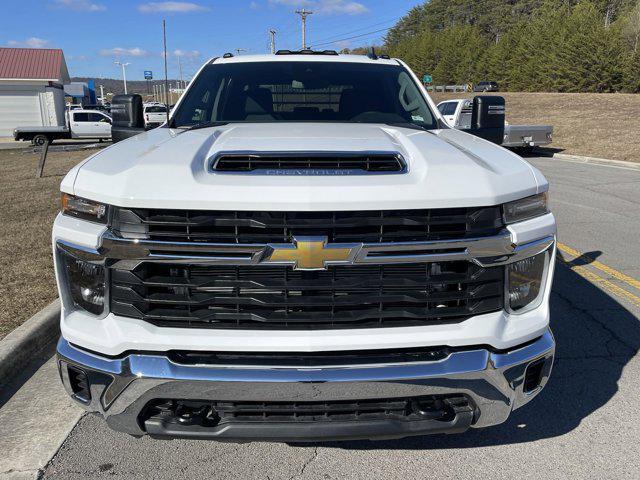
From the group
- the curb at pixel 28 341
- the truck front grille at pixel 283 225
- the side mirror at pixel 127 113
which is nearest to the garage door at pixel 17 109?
the curb at pixel 28 341

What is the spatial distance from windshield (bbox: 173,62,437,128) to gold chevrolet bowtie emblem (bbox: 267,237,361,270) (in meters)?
1.75

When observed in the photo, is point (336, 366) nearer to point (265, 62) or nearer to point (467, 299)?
point (467, 299)

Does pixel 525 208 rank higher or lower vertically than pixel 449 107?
higher

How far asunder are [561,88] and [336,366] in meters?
54.7

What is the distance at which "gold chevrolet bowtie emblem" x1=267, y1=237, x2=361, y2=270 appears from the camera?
2.19 metres

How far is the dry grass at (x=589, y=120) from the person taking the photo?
63.1 feet

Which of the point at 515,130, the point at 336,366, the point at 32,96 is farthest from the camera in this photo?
the point at 32,96

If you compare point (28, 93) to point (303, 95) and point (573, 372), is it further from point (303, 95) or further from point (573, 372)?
point (573, 372)

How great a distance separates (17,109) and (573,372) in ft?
128

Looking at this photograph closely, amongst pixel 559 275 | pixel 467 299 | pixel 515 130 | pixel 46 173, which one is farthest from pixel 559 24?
pixel 467 299

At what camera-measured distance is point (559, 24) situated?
55344 millimetres

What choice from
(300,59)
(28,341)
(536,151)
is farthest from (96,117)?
(28,341)

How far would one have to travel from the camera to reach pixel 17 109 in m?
35.6

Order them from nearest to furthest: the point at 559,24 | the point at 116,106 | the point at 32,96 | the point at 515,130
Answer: the point at 116,106, the point at 515,130, the point at 32,96, the point at 559,24
